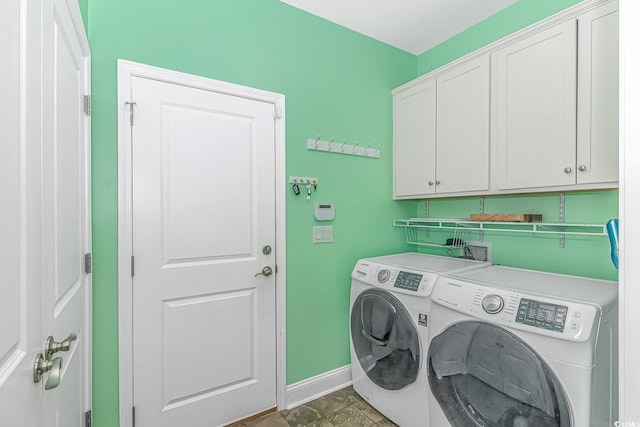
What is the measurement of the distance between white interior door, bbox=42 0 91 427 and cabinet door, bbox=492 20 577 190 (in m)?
2.10

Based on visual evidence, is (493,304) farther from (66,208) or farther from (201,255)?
(66,208)

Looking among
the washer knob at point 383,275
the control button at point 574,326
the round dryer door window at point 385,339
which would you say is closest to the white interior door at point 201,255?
the round dryer door window at point 385,339

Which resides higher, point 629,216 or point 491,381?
point 629,216

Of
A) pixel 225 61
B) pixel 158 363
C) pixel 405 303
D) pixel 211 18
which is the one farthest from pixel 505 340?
pixel 211 18

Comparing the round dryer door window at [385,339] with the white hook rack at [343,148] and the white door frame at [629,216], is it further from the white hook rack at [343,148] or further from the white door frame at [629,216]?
the white hook rack at [343,148]

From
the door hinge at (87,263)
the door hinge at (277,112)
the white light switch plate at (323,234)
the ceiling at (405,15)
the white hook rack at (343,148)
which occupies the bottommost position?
the door hinge at (87,263)

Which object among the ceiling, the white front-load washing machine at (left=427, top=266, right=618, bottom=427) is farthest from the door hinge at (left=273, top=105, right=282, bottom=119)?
the white front-load washing machine at (left=427, top=266, right=618, bottom=427)

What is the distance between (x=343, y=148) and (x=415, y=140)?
23.2 inches

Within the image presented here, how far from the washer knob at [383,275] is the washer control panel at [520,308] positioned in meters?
0.35

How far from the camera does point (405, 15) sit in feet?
6.93

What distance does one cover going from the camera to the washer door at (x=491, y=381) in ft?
3.73

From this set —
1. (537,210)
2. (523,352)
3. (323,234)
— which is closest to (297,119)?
(323,234)

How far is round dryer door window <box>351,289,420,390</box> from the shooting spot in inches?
66.2

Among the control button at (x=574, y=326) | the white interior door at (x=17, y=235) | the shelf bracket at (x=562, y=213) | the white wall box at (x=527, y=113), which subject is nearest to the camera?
the white interior door at (x=17, y=235)
